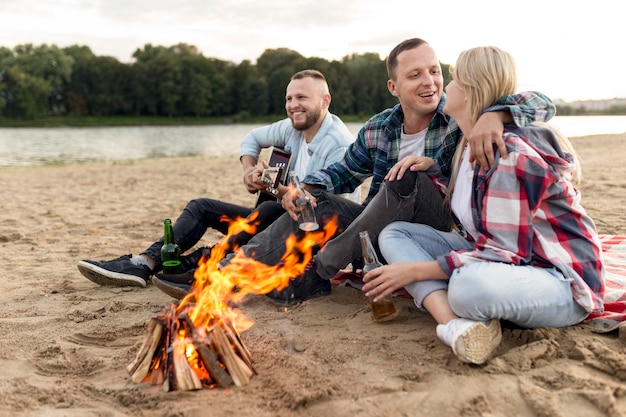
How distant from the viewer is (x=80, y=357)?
2.85m

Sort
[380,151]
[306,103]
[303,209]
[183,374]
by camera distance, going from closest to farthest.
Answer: [183,374] < [303,209] < [380,151] < [306,103]

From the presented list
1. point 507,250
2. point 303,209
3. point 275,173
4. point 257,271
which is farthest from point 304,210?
point 507,250

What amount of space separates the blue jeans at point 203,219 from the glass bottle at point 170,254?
7cm

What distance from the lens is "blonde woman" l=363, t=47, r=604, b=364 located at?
2447 millimetres

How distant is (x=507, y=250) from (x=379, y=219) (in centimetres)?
89

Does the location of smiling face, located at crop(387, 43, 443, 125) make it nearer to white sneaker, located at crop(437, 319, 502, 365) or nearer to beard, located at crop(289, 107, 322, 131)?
beard, located at crop(289, 107, 322, 131)

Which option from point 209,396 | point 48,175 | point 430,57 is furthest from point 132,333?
point 48,175

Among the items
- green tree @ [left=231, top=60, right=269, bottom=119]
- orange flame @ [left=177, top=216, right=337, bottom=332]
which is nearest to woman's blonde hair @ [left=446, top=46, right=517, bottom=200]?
orange flame @ [left=177, top=216, right=337, bottom=332]

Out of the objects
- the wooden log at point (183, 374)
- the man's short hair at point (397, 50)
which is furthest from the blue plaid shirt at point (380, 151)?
the wooden log at point (183, 374)

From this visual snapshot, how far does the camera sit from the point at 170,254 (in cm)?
413

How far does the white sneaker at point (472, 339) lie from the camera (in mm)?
2420

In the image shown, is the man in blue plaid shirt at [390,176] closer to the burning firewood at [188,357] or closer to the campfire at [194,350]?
the campfire at [194,350]

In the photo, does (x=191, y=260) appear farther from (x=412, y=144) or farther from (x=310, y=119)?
(x=412, y=144)

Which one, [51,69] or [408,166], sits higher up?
[51,69]
